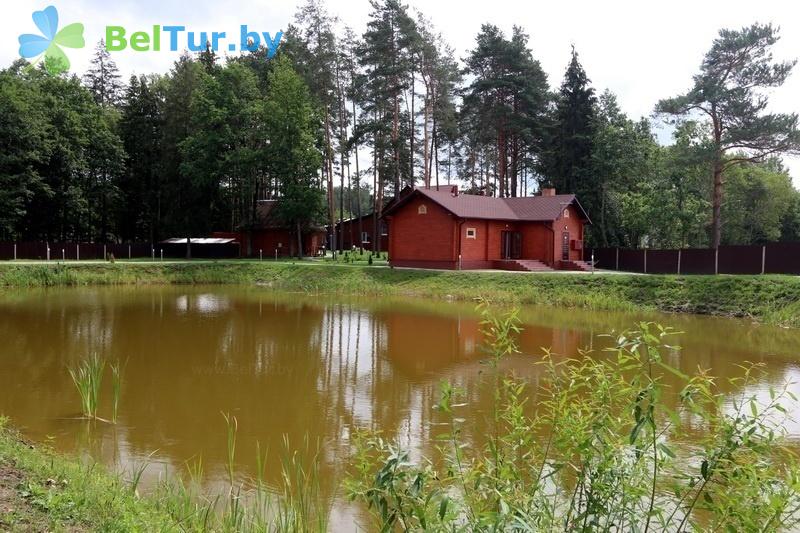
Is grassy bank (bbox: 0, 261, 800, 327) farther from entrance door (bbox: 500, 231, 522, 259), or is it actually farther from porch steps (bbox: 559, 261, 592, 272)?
entrance door (bbox: 500, 231, 522, 259)

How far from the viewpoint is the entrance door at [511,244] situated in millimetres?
33188

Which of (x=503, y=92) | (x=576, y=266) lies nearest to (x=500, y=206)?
(x=576, y=266)

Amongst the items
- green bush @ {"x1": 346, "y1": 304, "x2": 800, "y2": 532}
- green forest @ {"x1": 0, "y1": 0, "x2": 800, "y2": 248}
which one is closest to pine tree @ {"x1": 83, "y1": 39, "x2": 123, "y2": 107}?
green forest @ {"x1": 0, "y1": 0, "x2": 800, "y2": 248}

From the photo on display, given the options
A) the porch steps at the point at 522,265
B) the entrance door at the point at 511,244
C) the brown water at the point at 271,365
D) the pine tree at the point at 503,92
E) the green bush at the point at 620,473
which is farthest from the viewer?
the pine tree at the point at 503,92

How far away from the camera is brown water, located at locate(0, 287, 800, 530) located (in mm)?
7113

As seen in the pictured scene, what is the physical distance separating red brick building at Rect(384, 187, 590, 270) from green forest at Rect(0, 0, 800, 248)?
21.7 feet

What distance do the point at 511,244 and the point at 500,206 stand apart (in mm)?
2291

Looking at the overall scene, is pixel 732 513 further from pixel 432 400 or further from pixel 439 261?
pixel 439 261

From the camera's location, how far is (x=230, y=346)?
13586mm

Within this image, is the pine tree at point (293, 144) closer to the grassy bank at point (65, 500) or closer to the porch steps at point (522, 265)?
the porch steps at point (522, 265)

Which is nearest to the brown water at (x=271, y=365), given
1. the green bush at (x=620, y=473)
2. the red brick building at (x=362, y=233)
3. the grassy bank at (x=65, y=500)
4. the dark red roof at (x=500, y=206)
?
the grassy bank at (x=65, y=500)

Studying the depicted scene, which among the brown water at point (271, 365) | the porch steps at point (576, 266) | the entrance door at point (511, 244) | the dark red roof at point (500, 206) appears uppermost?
the dark red roof at point (500, 206)

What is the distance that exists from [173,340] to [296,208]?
25.3 m

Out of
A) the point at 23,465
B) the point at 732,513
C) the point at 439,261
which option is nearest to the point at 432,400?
the point at 23,465
